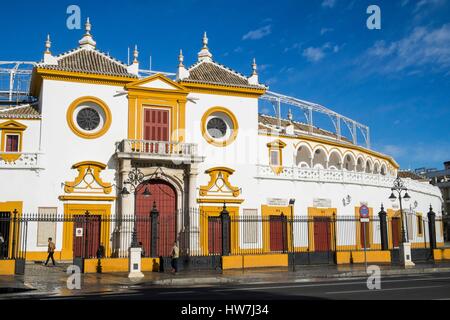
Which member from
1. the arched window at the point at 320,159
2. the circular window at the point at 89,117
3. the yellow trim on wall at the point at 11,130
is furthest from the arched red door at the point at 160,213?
the arched window at the point at 320,159

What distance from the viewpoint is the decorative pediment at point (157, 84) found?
96.2ft

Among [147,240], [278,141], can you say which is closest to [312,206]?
[278,141]

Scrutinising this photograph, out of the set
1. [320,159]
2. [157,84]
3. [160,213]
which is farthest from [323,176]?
[157,84]

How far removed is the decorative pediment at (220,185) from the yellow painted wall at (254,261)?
20.2 ft

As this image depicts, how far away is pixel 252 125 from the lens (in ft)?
106

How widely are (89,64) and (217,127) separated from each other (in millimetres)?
8416

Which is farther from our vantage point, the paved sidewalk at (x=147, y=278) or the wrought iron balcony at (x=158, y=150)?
the wrought iron balcony at (x=158, y=150)

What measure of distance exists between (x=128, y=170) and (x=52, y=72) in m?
6.76

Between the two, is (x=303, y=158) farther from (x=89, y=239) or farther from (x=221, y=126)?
(x=89, y=239)

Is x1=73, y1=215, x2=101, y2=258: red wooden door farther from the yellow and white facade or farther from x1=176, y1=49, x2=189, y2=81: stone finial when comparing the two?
x1=176, y1=49, x2=189, y2=81: stone finial

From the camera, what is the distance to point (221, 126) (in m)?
31.9

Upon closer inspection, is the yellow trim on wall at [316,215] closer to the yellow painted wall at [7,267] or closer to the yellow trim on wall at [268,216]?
the yellow trim on wall at [268,216]

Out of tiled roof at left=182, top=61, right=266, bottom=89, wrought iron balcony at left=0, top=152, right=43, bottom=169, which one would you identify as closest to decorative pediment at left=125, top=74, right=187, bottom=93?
tiled roof at left=182, top=61, right=266, bottom=89
